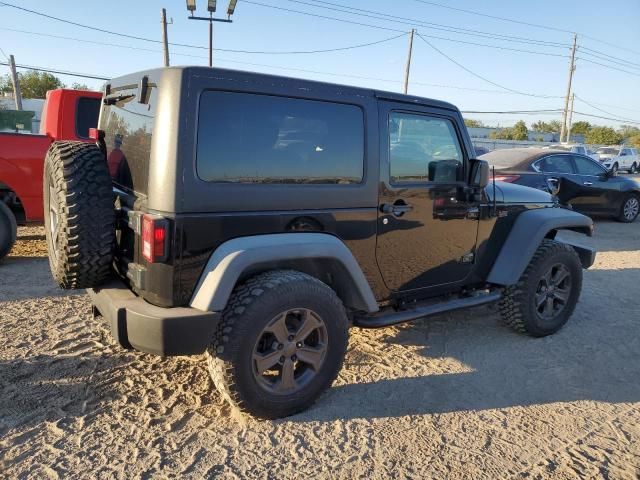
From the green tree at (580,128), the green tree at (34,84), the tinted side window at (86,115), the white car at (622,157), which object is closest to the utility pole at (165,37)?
the tinted side window at (86,115)

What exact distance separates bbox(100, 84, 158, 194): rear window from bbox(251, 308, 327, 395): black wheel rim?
109 centimetres

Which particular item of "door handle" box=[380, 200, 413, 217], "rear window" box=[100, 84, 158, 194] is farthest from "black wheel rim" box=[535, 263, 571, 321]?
"rear window" box=[100, 84, 158, 194]

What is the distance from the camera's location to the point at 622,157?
3084 centimetres

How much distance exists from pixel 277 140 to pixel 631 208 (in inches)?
443

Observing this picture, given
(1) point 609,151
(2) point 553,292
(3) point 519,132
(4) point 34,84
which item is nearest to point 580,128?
(3) point 519,132

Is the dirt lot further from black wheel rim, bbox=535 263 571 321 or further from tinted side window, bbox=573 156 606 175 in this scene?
tinted side window, bbox=573 156 606 175

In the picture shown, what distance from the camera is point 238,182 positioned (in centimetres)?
271

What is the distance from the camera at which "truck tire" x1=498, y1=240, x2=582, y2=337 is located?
417 centimetres

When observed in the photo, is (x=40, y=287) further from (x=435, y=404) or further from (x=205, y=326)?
(x=435, y=404)

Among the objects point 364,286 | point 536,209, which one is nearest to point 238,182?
point 364,286

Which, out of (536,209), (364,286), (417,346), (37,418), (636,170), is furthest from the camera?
(636,170)

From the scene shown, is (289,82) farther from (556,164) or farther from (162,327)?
(556,164)

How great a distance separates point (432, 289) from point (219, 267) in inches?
74.7

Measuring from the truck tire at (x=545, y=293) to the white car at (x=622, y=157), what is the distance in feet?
98.0
